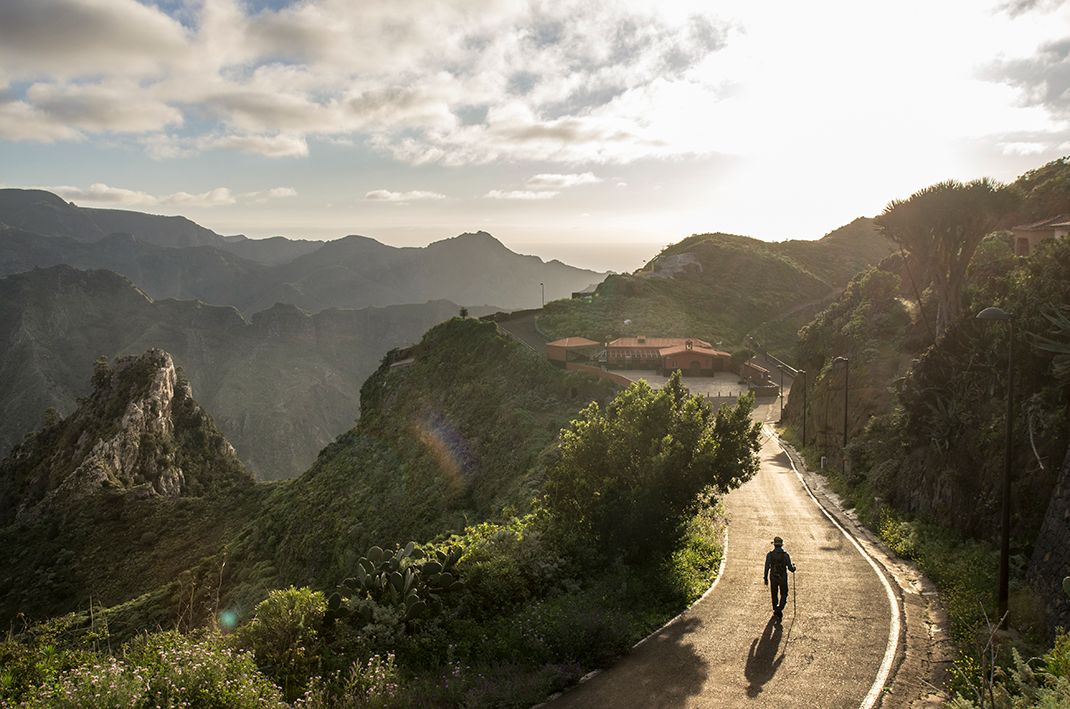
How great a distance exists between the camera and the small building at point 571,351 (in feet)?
209

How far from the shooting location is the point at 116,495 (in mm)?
57312

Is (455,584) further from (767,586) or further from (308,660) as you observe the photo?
(767,586)

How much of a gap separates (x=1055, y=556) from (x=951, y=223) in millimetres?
29861

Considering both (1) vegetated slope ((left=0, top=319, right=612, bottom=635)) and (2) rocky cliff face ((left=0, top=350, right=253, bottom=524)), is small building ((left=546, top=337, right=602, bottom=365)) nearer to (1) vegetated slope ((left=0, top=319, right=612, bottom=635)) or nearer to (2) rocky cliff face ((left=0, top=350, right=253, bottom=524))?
(1) vegetated slope ((left=0, top=319, right=612, bottom=635))

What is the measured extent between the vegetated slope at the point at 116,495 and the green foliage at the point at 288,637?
30.2 metres

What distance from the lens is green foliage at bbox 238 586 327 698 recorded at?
10586 millimetres

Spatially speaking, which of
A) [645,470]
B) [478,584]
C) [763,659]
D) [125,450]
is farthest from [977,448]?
[125,450]

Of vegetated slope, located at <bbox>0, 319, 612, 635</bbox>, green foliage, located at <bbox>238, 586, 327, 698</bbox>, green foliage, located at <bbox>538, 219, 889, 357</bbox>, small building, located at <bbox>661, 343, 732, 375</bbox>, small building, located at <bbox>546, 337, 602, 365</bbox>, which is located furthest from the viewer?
green foliage, located at <bbox>538, 219, 889, 357</bbox>

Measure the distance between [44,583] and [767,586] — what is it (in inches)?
2093

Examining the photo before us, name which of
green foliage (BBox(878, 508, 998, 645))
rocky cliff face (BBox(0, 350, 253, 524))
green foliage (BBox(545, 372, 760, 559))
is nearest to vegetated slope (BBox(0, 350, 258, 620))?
rocky cliff face (BBox(0, 350, 253, 524))

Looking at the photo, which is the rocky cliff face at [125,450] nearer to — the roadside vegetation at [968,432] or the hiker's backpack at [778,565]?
the roadside vegetation at [968,432]

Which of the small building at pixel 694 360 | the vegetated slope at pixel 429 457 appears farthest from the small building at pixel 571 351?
the vegetated slope at pixel 429 457

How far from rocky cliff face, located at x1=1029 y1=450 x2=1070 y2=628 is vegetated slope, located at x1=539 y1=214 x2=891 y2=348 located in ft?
196

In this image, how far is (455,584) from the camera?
13.5 m
